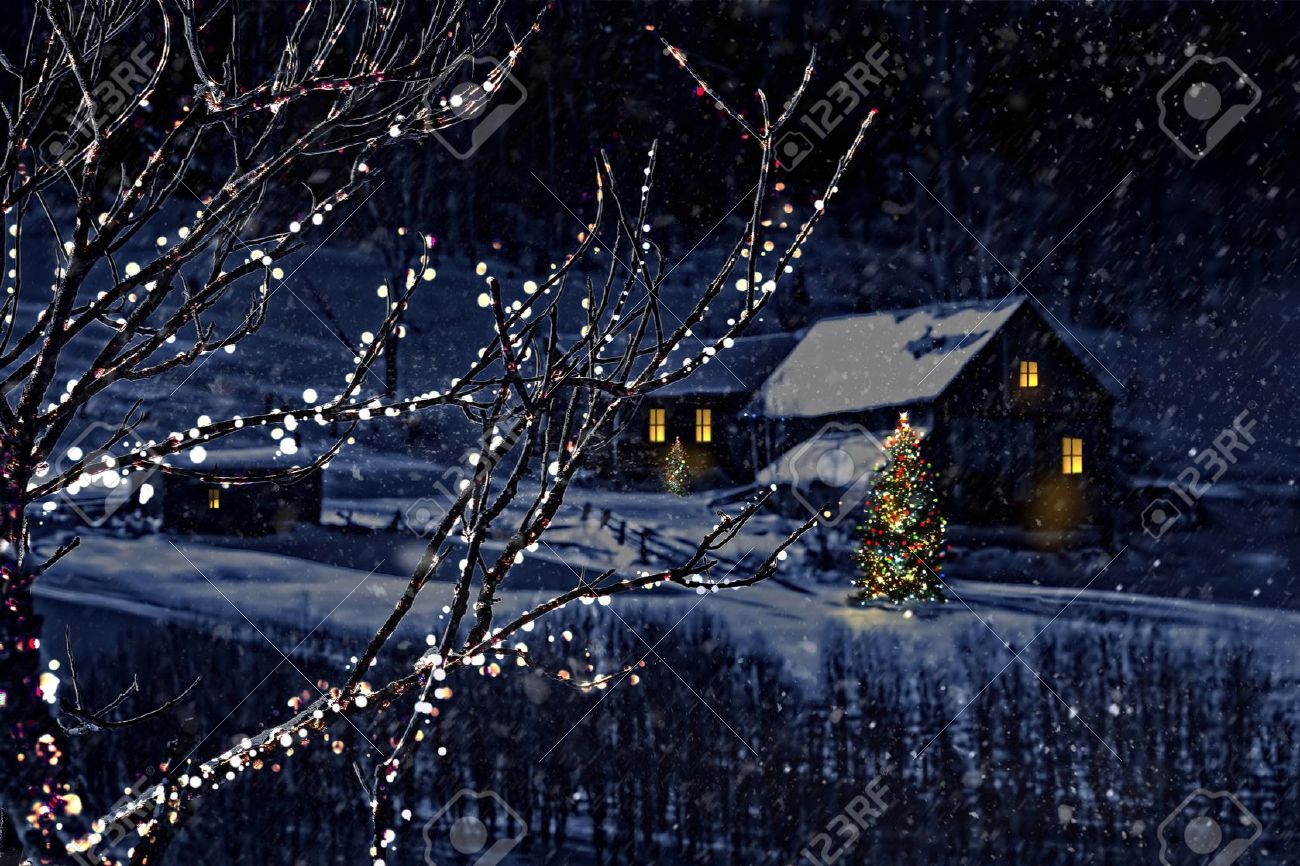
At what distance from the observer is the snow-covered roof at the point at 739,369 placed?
13.7 meters

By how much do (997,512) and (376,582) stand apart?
7.71 m

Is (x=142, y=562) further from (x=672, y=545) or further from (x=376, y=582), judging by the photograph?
(x=672, y=545)

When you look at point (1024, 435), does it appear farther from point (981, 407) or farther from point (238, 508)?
point (238, 508)

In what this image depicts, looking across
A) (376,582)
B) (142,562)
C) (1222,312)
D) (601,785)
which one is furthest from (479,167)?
(1222,312)

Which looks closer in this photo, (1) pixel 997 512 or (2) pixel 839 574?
(2) pixel 839 574

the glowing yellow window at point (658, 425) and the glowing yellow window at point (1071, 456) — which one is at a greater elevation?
the glowing yellow window at point (658, 425)

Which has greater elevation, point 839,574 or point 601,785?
point 839,574

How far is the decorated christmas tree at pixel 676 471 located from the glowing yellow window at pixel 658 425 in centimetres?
21

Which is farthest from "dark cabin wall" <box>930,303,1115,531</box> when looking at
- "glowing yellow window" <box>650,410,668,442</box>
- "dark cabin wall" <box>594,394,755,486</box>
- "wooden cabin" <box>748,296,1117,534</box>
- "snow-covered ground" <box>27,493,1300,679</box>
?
"glowing yellow window" <box>650,410,668,442</box>

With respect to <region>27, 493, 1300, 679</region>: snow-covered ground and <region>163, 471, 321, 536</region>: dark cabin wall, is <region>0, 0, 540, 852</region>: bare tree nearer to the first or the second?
<region>27, 493, 1300, 679</region>: snow-covered ground

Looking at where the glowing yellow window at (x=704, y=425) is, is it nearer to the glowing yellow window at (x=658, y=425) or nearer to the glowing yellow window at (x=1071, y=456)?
the glowing yellow window at (x=658, y=425)

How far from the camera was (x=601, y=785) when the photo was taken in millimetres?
8422

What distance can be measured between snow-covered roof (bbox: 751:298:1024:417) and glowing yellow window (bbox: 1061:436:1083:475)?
69.7 inches

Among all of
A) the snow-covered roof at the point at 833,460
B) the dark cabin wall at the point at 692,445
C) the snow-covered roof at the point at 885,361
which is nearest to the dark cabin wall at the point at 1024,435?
the snow-covered roof at the point at 885,361
